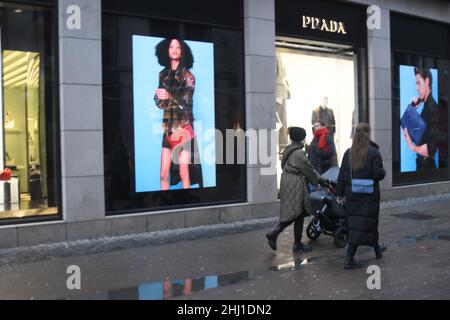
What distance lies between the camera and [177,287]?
5695mm

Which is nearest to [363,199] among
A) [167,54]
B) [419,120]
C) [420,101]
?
[167,54]

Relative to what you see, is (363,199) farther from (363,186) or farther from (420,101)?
(420,101)

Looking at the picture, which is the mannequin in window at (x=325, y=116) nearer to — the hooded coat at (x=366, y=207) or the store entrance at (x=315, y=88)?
the store entrance at (x=315, y=88)

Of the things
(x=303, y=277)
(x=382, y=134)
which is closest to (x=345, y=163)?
(x=303, y=277)

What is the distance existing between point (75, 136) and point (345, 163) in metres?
4.37

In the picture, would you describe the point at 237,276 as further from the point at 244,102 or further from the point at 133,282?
the point at 244,102

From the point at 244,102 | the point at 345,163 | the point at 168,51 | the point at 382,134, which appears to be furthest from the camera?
the point at 382,134

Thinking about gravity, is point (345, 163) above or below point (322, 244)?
above

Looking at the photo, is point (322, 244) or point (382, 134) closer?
point (322, 244)

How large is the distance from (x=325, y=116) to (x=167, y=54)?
4.71 m

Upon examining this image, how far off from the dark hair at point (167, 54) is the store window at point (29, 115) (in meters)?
1.90

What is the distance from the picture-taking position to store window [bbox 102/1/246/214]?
8734mm
